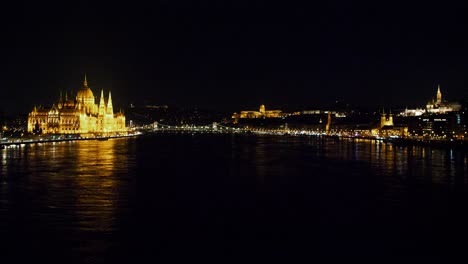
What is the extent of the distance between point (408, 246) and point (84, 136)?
52.7 m

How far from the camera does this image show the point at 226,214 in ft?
37.2

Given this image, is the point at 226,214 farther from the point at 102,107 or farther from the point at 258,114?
the point at 258,114

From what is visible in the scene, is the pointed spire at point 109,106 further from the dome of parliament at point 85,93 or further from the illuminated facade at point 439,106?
the illuminated facade at point 439,106

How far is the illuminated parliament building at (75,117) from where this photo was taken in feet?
196

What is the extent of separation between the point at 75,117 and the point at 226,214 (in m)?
52.5

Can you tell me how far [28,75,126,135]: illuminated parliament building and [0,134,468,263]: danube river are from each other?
41905mm

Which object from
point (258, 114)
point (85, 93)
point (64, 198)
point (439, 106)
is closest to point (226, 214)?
point (64, 198)

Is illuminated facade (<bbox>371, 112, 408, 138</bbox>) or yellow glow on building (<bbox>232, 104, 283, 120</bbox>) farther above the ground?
yellow glow on building (<bbox>232, 104, 283, 120</bbox>)

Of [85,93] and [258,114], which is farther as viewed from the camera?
[258,114]

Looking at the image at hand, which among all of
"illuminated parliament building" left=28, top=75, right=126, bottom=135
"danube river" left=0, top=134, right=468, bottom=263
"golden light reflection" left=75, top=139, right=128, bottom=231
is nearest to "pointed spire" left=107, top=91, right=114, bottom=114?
"illuminated parliament building" left=28, top=75, right=126, bottom=135

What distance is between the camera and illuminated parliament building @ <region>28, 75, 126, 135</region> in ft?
196

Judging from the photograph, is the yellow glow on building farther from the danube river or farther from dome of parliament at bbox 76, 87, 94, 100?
the danube river

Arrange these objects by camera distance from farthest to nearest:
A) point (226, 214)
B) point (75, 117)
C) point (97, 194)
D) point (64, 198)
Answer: point (75, 117), point (97, 194), point (64, 198), point (226, 214)

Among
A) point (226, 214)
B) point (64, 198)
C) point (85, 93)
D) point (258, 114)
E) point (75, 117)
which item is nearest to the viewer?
point (226, 214)
